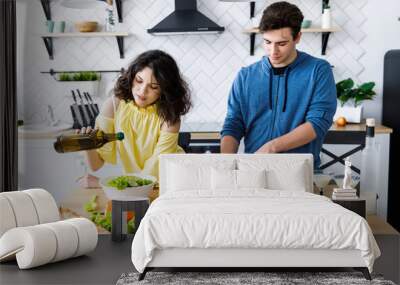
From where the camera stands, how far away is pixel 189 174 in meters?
5.89

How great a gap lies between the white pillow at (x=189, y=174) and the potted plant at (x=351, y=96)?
4.60ft

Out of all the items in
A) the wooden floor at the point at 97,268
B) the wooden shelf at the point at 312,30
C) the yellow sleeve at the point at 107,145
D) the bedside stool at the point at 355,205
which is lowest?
the wooden floor at the point at 97,268

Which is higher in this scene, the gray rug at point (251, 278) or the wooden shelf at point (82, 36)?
the wooden shelf at point (82, 36)

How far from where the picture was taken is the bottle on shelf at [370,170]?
263 inches

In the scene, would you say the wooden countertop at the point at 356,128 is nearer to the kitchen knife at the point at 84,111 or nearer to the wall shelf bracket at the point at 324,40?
the wall shelf bracket at the point at 324,40

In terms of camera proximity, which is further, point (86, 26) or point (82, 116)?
point (82, 116)

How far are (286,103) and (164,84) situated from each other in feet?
3.77

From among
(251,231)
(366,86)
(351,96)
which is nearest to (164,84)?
(351,96)

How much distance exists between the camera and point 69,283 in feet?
15.6

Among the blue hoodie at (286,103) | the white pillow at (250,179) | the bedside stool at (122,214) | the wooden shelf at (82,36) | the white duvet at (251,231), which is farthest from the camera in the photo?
the wooden shelf at (82,36)

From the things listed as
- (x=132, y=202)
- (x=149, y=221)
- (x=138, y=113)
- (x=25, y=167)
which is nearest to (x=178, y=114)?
(x=138, y=113)

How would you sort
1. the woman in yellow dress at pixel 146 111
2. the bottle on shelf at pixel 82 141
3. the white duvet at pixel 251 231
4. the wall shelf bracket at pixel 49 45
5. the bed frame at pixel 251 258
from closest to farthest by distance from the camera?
1. the white duvet at pixel 251 231
2. the bed frame at pixel 251 258
3. the woman in yellow dress at pixel 146 111
4. the bottle on shelf at pixel 82 141
5. the wall shelf bracket at pixel 49 45

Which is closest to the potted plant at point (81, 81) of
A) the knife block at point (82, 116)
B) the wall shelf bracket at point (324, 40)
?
the knife block at point (82, 116)

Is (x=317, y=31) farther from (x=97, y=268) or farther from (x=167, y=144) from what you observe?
(x=97, y=268)
